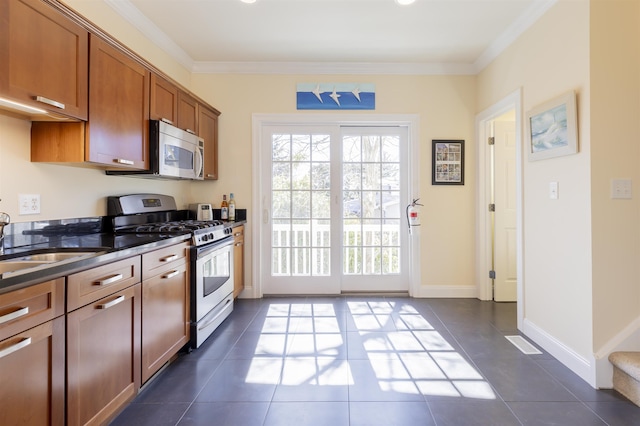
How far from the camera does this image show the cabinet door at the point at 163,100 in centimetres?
238

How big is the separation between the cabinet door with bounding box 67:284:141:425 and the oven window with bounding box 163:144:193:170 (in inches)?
48.0

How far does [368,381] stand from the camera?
1.93 m

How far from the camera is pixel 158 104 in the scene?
246 centimetres

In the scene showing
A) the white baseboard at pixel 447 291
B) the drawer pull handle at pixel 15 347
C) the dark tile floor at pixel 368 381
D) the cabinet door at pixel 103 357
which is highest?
the drawer pull handle at pixel 15 347

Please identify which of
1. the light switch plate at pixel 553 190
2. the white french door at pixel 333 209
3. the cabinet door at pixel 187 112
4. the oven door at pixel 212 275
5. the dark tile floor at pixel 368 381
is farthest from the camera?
the white french door at pixel 333 209

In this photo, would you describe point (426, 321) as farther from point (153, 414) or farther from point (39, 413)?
point (39, 413)

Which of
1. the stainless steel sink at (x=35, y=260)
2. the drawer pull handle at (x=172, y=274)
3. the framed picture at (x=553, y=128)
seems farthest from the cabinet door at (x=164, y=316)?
the framed picture at (x=553, y=128)

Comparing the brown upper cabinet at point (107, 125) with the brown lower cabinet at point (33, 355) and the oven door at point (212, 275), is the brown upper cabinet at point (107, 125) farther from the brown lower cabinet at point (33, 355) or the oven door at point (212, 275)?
the brown lower cabinet at point (33, 355)

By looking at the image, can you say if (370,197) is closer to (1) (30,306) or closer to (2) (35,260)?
(2) (35,260)

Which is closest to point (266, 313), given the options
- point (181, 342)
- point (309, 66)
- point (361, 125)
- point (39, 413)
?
point (181, 342)

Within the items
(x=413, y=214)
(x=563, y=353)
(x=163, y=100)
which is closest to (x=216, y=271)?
(x=163, y=100)

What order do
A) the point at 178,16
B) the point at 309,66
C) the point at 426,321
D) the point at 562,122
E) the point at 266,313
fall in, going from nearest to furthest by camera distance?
1. the point at 562,122
2. the point at 178,16
3. the point at 426,321
4. the point at 266,313
5. the point at 309,66

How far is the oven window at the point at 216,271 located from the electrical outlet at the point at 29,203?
1.06 metres

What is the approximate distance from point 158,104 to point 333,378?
7.86ft
